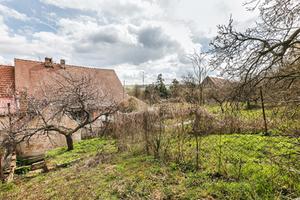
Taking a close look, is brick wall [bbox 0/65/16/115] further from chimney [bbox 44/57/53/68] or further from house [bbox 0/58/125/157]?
chimney [bbox 44/57/53/68]

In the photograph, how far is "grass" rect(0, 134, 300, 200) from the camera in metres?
4.80

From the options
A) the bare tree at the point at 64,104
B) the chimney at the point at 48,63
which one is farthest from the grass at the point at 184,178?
the chimney at the point at 48,63

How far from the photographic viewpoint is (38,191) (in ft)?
21.8

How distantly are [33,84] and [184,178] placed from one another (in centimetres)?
1716

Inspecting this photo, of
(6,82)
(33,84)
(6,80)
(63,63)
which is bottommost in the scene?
(33,84)

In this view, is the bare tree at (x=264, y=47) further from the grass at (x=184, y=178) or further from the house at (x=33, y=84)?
the house at (x=33, y=84)

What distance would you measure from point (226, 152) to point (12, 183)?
733 centimetres

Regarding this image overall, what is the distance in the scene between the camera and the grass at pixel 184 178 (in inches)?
189

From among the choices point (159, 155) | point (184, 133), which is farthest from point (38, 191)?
point (184, 133)

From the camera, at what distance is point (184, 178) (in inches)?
232

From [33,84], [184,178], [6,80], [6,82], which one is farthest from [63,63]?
[184,178]

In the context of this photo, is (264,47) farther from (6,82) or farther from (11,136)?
(6,82)

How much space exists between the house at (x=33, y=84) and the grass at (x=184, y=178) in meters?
4.73

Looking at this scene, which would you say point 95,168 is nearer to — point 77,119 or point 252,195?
point 252,195
